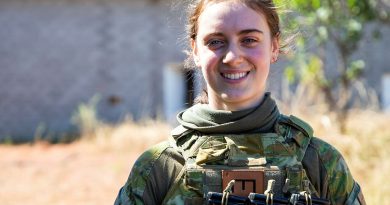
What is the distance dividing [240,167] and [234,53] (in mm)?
333

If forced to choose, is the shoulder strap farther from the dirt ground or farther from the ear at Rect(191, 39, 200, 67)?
the dirt ground

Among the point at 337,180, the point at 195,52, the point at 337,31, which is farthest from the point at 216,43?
the point at 337,31

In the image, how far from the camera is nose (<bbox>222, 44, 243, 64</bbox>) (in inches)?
78.7

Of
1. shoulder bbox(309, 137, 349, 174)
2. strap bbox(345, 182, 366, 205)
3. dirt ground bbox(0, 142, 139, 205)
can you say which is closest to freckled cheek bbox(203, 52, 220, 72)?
shoulder bbox(309, 137, 349, 174)

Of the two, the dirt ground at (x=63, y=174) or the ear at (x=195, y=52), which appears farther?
the dirt ground at (x=63, y=174)

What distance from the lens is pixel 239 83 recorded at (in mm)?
2037

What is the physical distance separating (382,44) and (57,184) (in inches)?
314

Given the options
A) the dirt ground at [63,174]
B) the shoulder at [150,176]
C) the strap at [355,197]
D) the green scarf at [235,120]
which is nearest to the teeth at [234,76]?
the green scarf at [235,120]

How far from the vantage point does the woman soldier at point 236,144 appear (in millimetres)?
1978

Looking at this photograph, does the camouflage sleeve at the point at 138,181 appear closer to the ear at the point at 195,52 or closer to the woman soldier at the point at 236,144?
the woman soldier at the point at 236,144

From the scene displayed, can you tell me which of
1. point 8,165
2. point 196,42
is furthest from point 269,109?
point 8,165

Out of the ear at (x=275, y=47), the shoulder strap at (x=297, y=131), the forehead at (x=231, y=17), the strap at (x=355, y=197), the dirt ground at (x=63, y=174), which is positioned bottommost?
the dirt ground at (x=63, y=174)

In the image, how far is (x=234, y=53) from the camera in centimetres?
200

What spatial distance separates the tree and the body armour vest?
3.10 m
